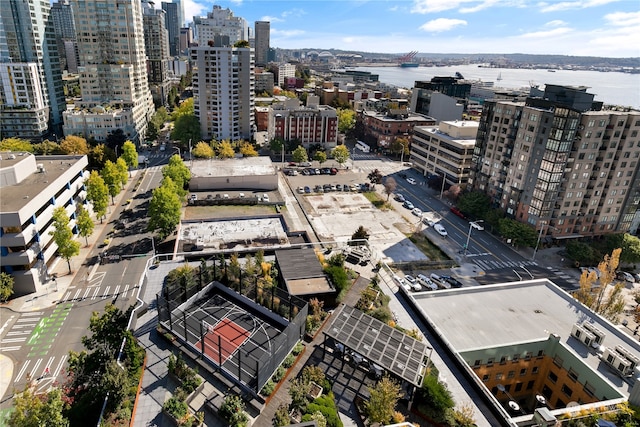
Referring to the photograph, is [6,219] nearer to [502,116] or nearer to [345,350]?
[345,350]

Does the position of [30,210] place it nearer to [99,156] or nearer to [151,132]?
[99,156]

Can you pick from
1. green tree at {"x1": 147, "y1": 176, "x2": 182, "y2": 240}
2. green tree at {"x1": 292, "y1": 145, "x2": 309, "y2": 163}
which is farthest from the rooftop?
green tree at {"x1": 147, "y1": 176, "x2": 182, "y2": 240}

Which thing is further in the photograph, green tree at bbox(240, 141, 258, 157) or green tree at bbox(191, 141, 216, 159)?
green tree at bbox(240, 141, 258, 157)

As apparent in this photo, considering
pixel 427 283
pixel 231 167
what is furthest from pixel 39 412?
pixel 231 167

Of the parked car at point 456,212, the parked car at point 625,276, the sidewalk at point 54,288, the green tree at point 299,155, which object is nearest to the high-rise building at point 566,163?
the parked car at point 456,212

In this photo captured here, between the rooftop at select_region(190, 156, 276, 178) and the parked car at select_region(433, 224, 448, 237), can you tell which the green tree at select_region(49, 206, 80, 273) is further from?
the parked car at select_region(433, 224, 448, 237)

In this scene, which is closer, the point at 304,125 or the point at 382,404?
the point at 382,404

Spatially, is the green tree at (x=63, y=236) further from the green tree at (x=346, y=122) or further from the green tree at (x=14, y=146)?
the green tree at (x=346, y=122)
